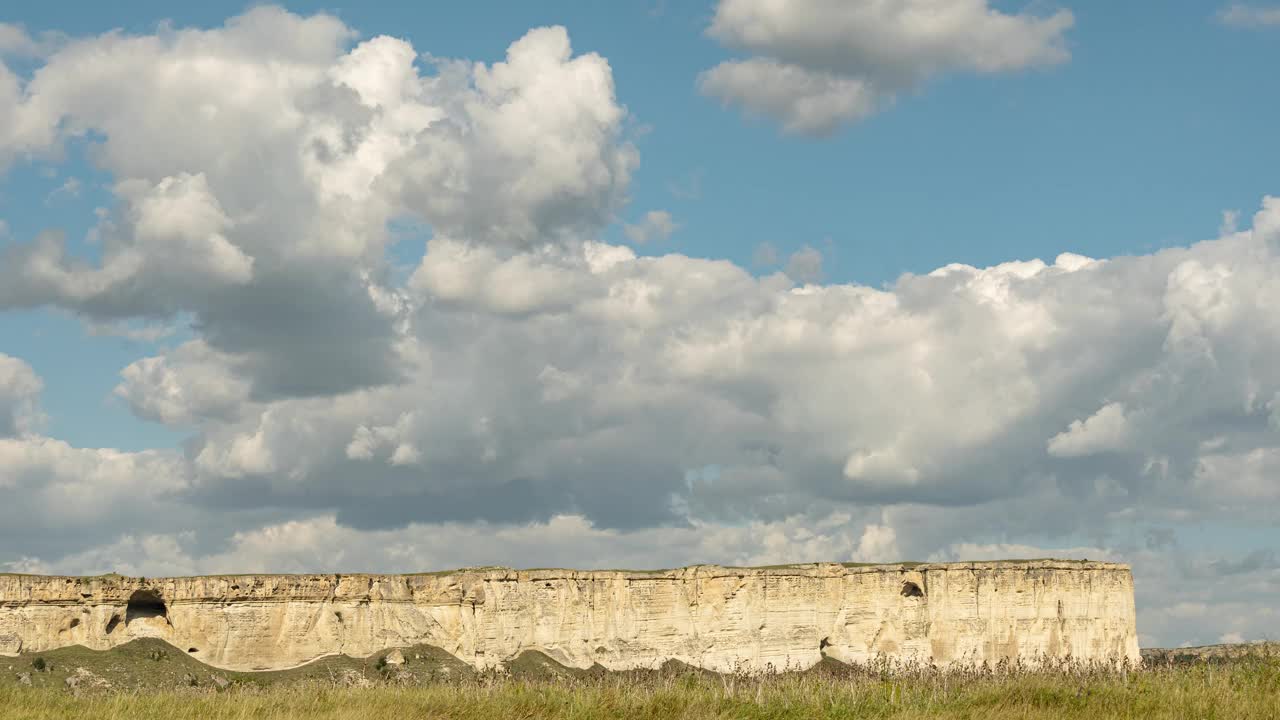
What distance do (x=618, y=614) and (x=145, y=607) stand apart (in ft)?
83.7

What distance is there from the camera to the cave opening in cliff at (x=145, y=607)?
6475 cm

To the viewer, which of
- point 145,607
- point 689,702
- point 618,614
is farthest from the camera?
point 618,614

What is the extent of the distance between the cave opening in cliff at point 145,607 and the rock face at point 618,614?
9 cm

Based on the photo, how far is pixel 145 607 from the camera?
65375 millimetres

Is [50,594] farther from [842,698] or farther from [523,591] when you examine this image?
[842,698]

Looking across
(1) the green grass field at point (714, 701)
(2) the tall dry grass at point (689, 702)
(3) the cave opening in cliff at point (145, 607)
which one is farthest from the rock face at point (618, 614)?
(2) the tall dry grass at point (689, 702)

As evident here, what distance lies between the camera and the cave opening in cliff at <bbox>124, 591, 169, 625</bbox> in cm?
6475

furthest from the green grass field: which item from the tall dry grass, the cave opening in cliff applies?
the cave opening in cliff

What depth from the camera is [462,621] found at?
72.4 m

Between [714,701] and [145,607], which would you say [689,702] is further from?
[145,607]

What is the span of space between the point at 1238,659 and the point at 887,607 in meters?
56.7

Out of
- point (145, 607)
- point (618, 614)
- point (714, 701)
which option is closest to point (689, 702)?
point (714, 701)

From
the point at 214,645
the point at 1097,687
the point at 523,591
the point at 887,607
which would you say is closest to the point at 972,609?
the point at 887,607

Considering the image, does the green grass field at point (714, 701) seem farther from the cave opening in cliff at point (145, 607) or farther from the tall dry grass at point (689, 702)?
the cave opening in cliff at point (145, 607)
